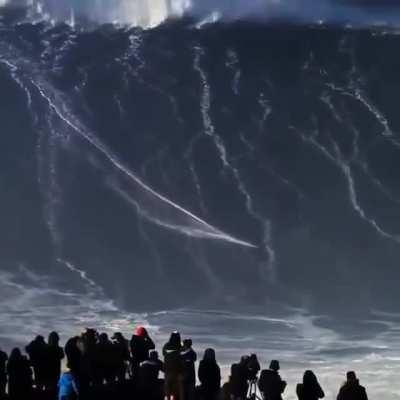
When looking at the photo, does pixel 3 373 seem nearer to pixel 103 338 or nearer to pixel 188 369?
pixel 103 338

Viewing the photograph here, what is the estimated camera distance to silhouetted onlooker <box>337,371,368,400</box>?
15242 mm

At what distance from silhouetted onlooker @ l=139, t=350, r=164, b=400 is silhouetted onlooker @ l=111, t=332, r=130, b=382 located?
2.41ft

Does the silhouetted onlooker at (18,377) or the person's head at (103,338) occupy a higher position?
the person's head at (103,338)

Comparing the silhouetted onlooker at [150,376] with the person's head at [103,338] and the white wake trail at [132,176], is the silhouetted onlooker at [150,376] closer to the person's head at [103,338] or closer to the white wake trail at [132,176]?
the person's head at [103,338]

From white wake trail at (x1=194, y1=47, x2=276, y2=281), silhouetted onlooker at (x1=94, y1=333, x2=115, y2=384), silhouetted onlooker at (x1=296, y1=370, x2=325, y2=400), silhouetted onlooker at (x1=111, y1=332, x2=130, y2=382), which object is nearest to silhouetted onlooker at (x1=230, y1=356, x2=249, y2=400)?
silhouetted onlooker at (x1=296, y1=370, x2=325, y2=400)

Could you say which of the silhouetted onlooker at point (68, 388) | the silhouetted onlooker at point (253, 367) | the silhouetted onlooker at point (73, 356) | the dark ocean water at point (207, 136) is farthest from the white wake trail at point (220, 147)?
the silhouetted onlooker at point (68, 388)

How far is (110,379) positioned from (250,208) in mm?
27764

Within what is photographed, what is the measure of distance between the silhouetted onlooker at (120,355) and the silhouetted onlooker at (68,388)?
3.24 meters

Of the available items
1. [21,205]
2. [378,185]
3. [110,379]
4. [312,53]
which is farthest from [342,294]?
[110,379]

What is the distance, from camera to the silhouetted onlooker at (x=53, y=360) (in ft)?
51.6

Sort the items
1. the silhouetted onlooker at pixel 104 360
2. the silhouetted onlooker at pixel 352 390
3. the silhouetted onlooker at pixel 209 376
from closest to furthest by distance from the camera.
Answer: the silhouetted onlooker at pixel 352 390, the silhouetted onlooker at pixel 209 376, the silhouetted onlooker at pixel 104 360

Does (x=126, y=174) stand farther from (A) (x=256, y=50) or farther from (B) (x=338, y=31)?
(B) (x=338, y=31)

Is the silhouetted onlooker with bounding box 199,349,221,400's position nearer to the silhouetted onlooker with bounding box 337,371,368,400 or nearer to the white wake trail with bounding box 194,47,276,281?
the silhouetted onlooker with bounding box 337,371,368,400

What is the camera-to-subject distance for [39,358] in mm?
15734
